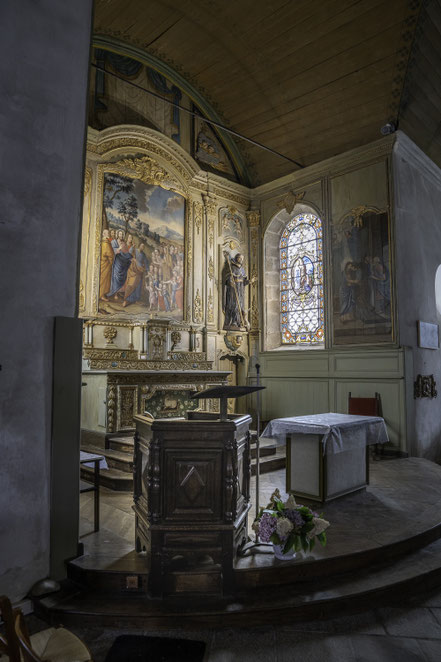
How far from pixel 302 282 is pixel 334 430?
5755 millimetres

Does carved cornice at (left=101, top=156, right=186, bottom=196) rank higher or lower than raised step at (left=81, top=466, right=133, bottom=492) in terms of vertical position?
higher

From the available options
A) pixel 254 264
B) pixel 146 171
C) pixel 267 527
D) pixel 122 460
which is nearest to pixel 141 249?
pixel 146 171

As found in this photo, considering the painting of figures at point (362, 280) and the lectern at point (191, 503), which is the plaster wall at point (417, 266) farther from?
the lectern at point (191, 503)

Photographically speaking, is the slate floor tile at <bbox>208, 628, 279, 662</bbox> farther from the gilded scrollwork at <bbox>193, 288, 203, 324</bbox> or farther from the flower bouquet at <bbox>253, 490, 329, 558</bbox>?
the gilded scrollwork at <bbox>193, 288, 203, 324</bbox>

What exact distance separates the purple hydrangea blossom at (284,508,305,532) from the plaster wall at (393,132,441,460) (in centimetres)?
517

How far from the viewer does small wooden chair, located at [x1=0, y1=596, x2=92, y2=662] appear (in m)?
1.58

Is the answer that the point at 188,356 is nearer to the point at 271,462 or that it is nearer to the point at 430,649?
the point at 271,462

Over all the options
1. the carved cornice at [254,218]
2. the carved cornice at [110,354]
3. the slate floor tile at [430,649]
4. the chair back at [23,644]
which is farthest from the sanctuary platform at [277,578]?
the carved cornice at [254,218]

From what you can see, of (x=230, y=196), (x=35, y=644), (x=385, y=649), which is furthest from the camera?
(x=230, y=196)

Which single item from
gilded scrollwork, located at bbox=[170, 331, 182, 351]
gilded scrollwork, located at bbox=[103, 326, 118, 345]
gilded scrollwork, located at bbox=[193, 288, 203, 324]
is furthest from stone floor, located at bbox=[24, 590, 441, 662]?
gilded scrollwork, located at bbox=[193, 288, 203, 324]

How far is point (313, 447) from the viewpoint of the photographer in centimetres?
481

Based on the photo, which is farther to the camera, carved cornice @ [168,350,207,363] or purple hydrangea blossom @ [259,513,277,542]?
carved cornice @ [168,350,207,363]

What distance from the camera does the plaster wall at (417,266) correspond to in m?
8.04

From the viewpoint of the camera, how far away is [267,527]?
336cm
